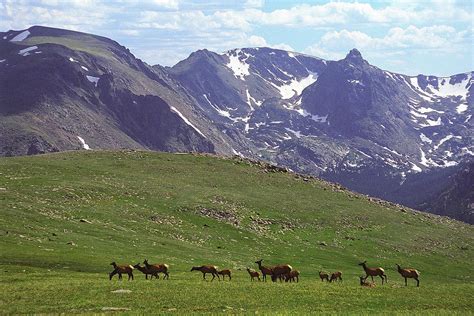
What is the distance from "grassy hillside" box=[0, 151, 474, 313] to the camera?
37.4 meters

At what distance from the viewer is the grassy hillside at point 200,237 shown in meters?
37.4

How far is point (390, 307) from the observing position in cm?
3712

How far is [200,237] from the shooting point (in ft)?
236

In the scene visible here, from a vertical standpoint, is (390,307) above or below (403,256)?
above

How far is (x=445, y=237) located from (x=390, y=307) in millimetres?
61480

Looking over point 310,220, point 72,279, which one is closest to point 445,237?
point 310,220

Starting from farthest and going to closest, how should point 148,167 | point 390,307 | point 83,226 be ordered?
point 148,167 → point 83,226 → point 390,307

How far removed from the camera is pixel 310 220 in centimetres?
8694

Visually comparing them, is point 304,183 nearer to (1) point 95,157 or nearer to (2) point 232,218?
(2) point 232,218

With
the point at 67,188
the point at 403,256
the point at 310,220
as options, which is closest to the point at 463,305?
the point at 403,256

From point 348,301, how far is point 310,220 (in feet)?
161

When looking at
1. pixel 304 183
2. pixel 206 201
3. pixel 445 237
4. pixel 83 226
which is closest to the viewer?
pixel 83 226

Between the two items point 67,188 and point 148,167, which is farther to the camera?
point 148,167

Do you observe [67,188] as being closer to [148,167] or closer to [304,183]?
[148,167]
